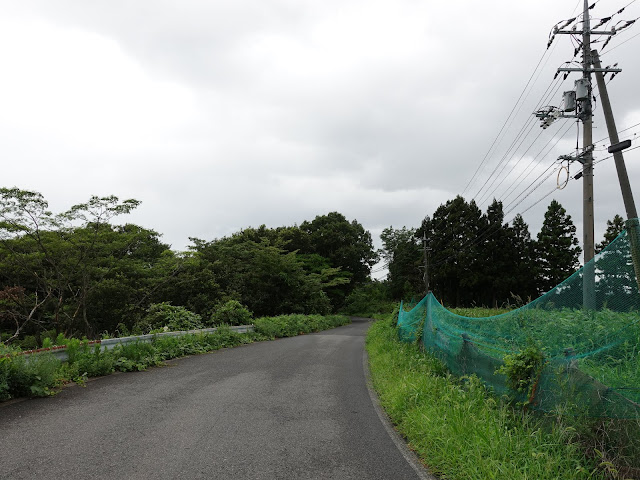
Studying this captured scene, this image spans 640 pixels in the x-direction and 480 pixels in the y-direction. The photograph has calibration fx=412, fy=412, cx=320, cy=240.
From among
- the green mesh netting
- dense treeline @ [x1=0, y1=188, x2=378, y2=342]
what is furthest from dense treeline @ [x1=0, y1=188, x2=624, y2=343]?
the green mesh netting

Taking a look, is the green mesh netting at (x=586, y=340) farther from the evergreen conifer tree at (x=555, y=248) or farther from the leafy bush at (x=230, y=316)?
the evergreen conifer tree at (x=555, y=248)

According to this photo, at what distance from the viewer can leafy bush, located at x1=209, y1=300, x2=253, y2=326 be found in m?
16.8

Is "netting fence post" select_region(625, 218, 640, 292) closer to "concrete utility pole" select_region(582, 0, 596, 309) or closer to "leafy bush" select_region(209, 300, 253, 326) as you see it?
"concrete utility pole" select_region(582, 0, 596, 309)

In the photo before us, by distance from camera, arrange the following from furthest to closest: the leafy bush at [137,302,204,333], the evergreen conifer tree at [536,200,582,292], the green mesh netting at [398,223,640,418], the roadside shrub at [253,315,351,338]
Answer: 1. the evergreen conifer tree at [536,200,582,292]
2. the roadside shrub at [253,315,351,338]
3. the leafy bush at [137,302,204,333]
4. the green mesh netting at [398,223,640,418]

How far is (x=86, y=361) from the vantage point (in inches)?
302

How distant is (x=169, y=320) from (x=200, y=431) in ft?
33.1

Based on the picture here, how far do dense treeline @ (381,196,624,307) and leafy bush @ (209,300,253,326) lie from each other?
29.8 metres

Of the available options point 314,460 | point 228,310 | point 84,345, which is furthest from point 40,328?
point 314,460

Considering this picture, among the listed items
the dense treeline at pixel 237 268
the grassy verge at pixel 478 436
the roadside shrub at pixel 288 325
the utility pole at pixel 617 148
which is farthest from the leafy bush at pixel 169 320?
the utility pole at pixel 617 148

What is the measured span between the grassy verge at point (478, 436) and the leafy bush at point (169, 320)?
31.3 feet

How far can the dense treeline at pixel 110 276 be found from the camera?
14094 mm

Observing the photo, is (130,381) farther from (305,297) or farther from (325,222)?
(325,222)

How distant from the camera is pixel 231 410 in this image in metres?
5.67

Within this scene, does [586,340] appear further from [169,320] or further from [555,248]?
[555,248]
